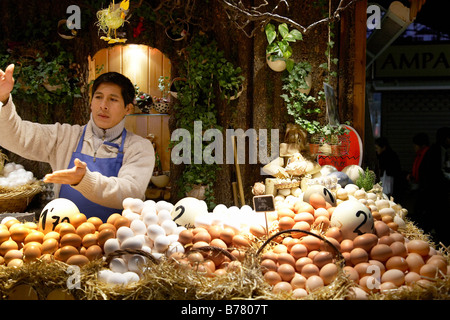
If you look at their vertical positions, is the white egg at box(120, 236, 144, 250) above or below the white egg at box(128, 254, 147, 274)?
above

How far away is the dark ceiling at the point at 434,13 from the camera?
5316 millimetres

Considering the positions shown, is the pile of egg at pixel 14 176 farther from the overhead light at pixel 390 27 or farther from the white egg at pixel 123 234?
the overhead light at pixel 390 27

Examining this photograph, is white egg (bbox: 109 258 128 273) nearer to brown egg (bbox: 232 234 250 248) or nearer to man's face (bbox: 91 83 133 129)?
brown egg (bbox: 232 234 250 248)

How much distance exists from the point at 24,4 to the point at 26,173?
2.08 meters

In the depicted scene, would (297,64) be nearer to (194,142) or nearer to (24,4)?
(194,142)

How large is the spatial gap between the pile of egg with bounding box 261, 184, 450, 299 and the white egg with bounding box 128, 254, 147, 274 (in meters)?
0.58

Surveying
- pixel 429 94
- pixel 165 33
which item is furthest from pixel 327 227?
pixel 429 94

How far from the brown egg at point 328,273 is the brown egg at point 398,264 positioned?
12.0 inches

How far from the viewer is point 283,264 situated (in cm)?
209

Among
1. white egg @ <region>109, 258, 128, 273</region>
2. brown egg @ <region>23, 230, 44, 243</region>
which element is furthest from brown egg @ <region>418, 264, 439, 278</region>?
brown egg @ <region>23, 230, 44, 243</region>

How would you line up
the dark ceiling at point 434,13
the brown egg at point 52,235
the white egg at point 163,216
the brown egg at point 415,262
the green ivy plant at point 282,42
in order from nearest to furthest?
the brown egg at point 415,262 < the brown egg at point 52,235 < the white egg at point 163,216 < the green ivy plant at point 282,42 < the dark ceiling at point 434,13

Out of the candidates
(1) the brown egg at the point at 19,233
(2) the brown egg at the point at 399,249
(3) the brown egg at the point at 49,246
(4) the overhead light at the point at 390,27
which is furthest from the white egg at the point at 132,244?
(4) the overhead light at the point at 390,27

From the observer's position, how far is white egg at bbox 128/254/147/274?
2.07 m

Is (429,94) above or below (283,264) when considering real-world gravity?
above
